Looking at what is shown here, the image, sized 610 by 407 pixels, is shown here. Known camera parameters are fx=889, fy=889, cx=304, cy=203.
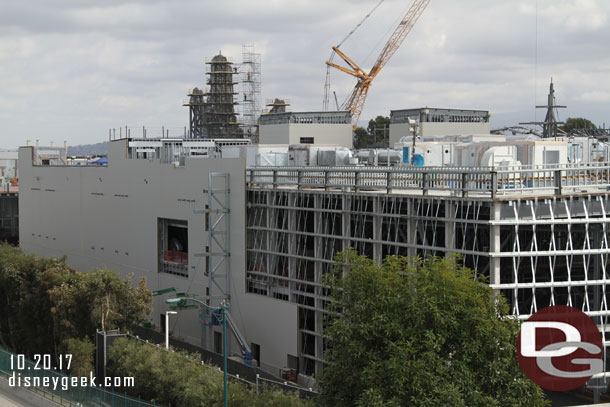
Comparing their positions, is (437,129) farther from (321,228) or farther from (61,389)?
(61,389)

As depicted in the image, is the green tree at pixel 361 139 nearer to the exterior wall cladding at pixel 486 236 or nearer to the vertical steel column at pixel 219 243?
the vertical steel column at pixel 219 243

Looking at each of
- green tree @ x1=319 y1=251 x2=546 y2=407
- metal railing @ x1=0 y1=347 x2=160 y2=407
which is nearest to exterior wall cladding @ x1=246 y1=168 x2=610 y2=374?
green tree @ x1=319 y1=251 x2=546 y2=407

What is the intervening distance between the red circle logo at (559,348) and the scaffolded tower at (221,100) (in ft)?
299

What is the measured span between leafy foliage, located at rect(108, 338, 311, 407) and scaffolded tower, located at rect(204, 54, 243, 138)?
82046 millimetres

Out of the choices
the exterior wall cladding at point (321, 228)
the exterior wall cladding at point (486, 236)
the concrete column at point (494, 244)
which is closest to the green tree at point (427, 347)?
the exterior wall cladding at point (321, 228)

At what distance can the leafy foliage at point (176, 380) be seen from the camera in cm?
3543

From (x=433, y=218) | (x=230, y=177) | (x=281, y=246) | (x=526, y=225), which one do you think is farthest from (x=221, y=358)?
(x=526, y=225)

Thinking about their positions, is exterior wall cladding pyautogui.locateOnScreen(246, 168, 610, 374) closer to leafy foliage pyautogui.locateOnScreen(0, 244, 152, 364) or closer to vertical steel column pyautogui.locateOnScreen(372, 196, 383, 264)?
vertical steel column pyautogui.locateOnScreen(372, 196, 383, 264)

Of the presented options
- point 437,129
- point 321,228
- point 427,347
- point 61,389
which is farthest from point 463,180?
point 437,129

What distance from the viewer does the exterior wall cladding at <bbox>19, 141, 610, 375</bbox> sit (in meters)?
38.4

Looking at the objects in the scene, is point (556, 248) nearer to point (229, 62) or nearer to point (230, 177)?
point (230, 177)

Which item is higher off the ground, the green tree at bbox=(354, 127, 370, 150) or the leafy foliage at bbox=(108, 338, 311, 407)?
the green tree at bbox=(354, 127, 370, 150)

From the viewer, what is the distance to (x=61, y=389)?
141 ft

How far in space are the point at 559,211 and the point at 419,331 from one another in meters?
12.8
